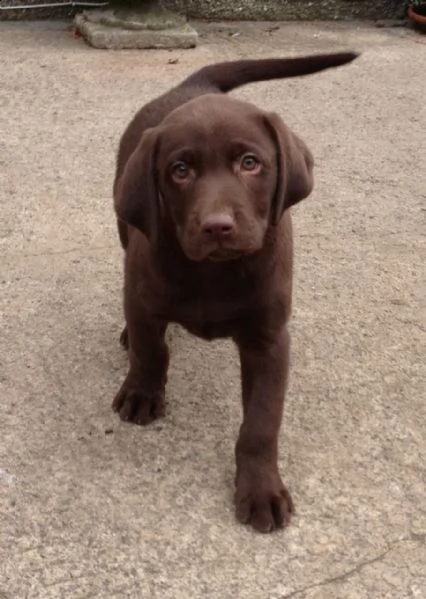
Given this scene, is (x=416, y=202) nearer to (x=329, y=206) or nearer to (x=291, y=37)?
(x=329, y=206)

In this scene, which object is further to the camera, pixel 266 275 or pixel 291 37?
pixel 291 37

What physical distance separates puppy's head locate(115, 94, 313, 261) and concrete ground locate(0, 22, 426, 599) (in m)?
0.71

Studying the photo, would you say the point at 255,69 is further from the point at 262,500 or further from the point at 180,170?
the point at 262,500

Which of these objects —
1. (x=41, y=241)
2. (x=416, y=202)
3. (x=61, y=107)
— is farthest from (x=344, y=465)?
(x=61, y=107)

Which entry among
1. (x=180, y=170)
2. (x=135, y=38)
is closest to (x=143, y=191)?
(x=180, y=170)

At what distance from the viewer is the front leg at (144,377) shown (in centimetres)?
289

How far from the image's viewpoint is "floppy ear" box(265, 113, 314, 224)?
2.51m

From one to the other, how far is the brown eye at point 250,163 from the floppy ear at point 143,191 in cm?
25

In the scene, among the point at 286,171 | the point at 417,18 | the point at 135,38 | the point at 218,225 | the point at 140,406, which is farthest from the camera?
the point at 417,18

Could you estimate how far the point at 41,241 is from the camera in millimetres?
4164

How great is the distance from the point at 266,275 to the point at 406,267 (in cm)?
159

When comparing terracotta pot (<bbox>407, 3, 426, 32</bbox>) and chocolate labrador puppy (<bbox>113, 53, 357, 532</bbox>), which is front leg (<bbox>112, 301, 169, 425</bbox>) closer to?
chocolate labrador puppy (<bbox>113, 53, 357, 532</bbox>)

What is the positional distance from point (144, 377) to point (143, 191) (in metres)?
0.69

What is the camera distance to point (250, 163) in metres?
2.44
